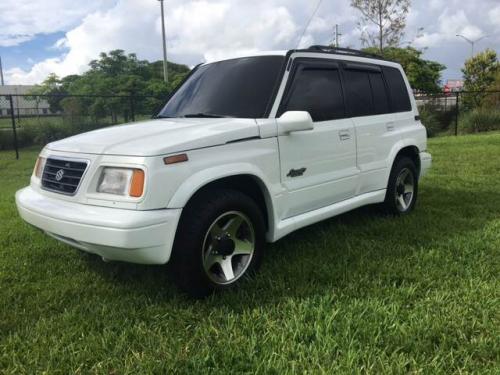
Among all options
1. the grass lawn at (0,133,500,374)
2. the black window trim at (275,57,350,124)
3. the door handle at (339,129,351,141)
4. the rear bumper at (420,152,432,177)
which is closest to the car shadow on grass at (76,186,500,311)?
the grass lawn at (0,133,500,374)

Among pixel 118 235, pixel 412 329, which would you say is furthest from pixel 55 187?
pixel 412 329

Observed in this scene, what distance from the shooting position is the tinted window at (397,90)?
5582 millimetres

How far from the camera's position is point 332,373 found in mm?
2561

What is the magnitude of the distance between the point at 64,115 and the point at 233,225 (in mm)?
11675

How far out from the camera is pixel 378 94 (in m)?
5.34

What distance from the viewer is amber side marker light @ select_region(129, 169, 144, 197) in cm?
304

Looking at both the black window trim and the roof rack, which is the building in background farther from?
the black window trim

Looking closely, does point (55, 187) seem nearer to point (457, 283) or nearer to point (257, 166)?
point (257, 166)

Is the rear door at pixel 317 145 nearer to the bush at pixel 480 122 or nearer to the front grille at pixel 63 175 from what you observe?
the front grille at pixel 63 175

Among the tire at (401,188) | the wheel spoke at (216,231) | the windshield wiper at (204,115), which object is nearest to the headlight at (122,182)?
the wheel spoke at (216,231)

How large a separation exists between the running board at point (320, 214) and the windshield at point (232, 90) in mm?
921

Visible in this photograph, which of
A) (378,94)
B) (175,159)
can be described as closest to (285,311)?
(175,159)

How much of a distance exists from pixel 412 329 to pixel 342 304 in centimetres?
50

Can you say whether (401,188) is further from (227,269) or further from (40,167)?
(40,167)
